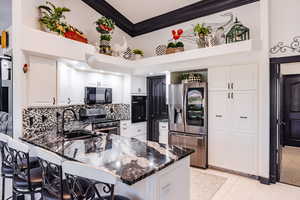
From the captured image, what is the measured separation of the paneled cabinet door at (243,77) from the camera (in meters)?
3.34

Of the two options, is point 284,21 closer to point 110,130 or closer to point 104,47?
point 104,47

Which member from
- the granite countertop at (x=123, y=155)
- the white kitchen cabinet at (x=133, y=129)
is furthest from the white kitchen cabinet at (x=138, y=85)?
the granite countertop at (x=123, y=155)

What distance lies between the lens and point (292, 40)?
3.04 meters

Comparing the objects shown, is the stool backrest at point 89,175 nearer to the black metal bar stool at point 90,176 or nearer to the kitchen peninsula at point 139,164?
the black metal bar stool at point 90,176

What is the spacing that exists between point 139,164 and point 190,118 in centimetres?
266

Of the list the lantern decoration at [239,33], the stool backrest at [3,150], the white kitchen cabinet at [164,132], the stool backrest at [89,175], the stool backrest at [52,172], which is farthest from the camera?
the white kitchen cabinet at [164,132]

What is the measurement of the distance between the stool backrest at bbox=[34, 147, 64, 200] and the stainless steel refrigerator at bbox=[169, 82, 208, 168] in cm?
296

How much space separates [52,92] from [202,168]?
326cm

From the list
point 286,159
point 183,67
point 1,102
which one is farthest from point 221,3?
point 1,102

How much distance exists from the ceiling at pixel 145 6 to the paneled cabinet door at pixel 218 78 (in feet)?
5.50

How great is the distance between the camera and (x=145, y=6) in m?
4.49

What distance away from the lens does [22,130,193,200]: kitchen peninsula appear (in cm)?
148

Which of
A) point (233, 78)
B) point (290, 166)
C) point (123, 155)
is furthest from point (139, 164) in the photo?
point (290, 166)

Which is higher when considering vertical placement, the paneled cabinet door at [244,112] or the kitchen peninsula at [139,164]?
the paneled cabinet door at [244,112]
